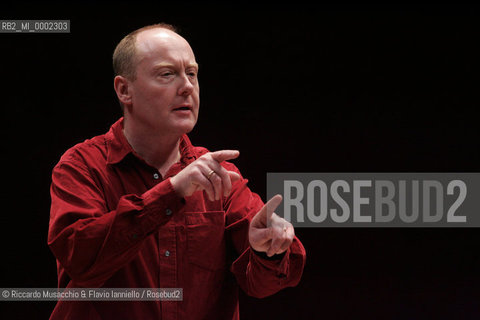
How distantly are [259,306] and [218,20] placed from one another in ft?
3.70

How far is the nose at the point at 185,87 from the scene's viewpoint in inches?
63.8

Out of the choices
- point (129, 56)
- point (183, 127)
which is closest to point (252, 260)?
point (183, 127)

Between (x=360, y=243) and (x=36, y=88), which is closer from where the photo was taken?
(x=36, y=88)

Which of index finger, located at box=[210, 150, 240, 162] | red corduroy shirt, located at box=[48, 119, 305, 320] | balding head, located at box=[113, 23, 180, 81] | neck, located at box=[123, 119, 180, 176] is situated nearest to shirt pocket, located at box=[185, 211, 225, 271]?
red corduroy shirt, located at box=[48, 119, 305, 320]

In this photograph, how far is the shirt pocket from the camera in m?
1.65

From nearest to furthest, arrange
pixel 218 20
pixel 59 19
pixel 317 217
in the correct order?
pixel 317 217 < pixel 59 19 < pixel 218 20

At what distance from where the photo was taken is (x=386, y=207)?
1998mm

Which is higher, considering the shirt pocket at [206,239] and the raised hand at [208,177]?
the raised hand at [208,177]

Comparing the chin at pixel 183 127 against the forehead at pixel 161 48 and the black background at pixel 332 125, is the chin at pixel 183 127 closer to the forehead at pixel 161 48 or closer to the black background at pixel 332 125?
the forehead at pixel 161 48

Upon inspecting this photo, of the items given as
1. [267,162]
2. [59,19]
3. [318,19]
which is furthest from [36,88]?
[318,19]

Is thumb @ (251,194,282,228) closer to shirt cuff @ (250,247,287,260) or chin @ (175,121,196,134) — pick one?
shirt cuff @ (250,247,287,260)

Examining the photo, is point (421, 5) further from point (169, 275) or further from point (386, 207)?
point (169, 275)

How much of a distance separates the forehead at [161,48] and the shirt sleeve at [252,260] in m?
0.36

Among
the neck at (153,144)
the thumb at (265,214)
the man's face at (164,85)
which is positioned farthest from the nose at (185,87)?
the thumb at (265,214)
